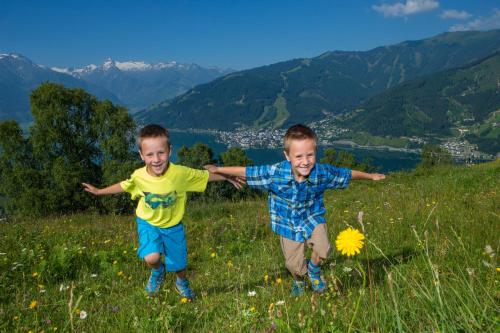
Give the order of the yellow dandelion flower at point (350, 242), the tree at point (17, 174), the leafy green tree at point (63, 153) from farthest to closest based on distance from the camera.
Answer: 1. the leafy green tree at point (63, 153)
2. the tree at point (17, 174)
3. the yellow dandelion flower at point (350, 242)

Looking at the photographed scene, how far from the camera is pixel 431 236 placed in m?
4.96

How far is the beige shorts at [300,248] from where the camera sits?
4.00m

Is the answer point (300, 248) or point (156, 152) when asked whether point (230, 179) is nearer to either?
point (156, 152)

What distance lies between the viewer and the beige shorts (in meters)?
4.00

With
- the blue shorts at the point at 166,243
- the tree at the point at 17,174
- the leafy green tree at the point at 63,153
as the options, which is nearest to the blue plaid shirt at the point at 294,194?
the blue shorts at the point at 166,243

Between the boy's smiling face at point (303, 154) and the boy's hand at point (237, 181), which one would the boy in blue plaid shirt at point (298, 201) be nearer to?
the boy's smiling face at point (303, 154)

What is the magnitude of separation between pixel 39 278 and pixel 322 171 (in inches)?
156

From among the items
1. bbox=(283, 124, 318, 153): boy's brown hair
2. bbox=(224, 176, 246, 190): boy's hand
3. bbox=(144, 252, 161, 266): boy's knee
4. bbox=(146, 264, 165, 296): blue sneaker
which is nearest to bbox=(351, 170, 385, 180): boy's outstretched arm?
bbox=(283, 124, 318, 153): boy's brown hair

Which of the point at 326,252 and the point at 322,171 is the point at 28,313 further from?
the point at 322,171

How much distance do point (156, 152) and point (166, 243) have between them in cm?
112

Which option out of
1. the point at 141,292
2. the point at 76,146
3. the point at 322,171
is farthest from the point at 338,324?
the point at 76,146

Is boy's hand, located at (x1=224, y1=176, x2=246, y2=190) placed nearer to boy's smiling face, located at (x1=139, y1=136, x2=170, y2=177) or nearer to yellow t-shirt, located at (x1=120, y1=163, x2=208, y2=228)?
yellow t-shirt, located at (x1=120, y1=163, x2=208, y2=228)

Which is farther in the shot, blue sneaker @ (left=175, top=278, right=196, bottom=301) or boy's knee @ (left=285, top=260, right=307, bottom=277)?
blue sneaker @ (left=175, top=278, right=196, bottom=301)

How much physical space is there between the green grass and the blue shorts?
0.40m
